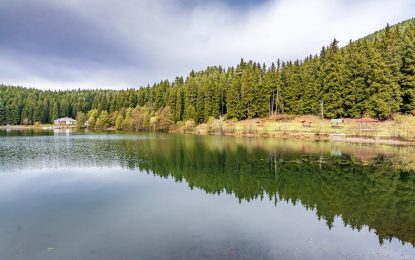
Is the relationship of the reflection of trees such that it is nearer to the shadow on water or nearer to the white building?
the shadow on water

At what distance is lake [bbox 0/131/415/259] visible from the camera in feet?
41.8

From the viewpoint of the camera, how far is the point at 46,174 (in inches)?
1131

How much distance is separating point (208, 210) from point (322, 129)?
2172 inches

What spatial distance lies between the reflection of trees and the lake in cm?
9

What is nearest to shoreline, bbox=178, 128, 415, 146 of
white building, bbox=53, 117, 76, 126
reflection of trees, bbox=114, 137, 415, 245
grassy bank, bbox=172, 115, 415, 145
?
grassy bank, bbox=172, 115, 415, 145

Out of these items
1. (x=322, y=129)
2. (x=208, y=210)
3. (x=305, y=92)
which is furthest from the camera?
(x=305, y=92)

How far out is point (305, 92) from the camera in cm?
8869

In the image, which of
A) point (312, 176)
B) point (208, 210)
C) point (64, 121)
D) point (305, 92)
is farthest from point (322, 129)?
point (64, 121)

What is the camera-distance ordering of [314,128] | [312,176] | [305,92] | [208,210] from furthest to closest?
[305,92]
[314,128]
[312,176]
[208,210]

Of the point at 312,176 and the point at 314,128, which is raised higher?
the point at 314,128

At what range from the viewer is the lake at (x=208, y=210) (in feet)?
41.8

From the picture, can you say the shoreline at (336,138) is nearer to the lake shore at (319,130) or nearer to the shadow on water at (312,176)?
the lake shore at (319,130)

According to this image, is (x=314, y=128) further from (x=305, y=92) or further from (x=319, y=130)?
(x=305, y=92)

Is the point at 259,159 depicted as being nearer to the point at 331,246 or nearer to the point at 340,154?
the point at 340,154
